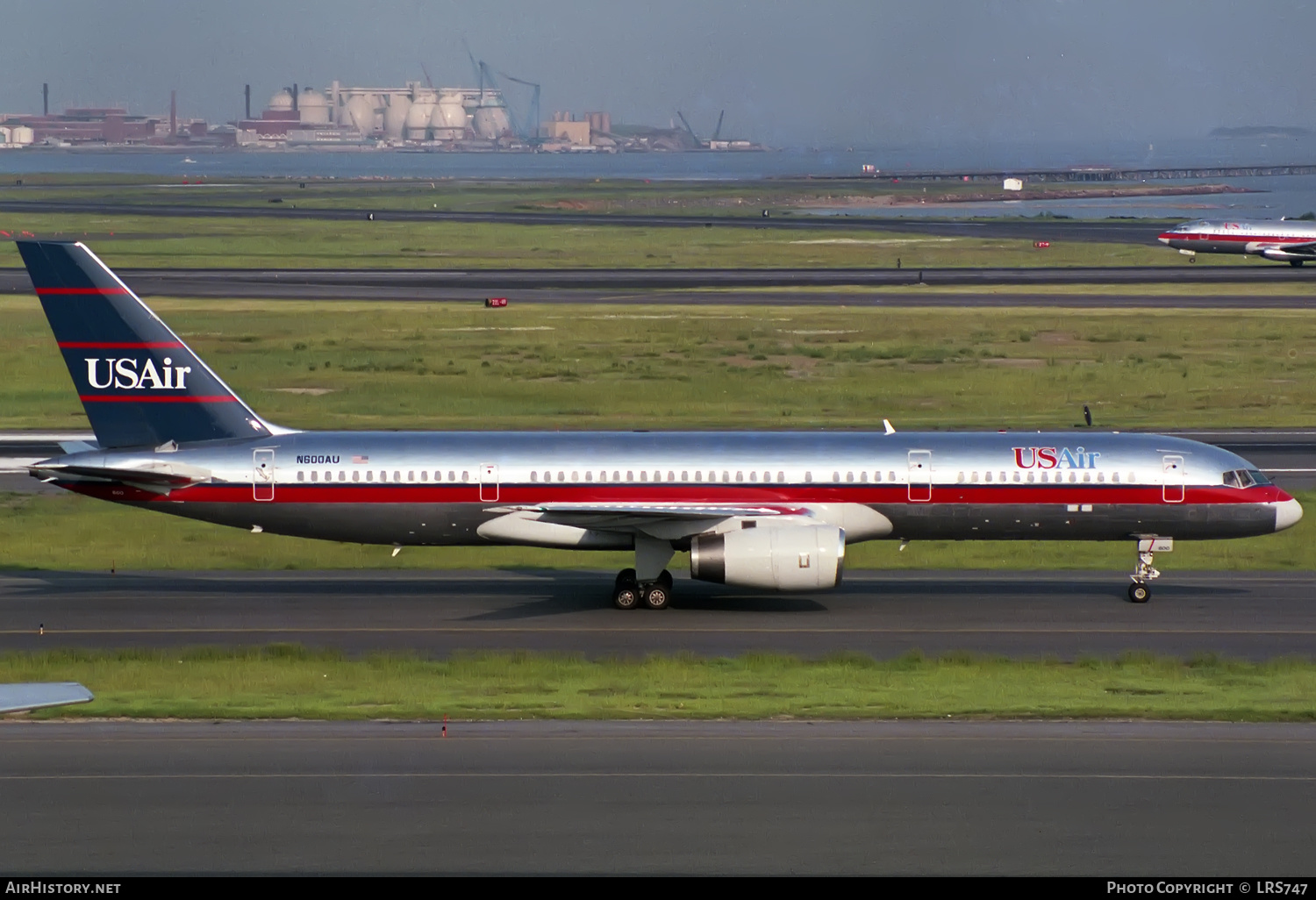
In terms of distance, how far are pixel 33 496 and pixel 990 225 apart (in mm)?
128854

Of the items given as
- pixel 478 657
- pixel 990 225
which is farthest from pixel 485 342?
pixel 990 225

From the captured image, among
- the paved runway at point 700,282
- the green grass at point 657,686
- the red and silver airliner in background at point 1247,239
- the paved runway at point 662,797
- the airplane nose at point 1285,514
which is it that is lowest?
the paved runway at point 662,797

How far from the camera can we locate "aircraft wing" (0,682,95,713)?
52.1ft

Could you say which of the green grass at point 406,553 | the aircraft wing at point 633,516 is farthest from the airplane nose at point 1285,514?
the aircraft wing at point 633,516

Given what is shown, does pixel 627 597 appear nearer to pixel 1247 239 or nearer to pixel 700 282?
pixel 700 282

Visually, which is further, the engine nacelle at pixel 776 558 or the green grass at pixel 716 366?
the green grass at pixel 716 366

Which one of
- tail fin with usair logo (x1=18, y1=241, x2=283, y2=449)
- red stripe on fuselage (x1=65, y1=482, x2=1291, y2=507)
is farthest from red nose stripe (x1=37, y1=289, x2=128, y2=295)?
red stripe on fuselage (x1=65, y1=482, x2=1291, y2=507)

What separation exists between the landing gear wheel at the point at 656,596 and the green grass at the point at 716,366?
24975 millimetres

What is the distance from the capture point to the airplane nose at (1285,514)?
121 ft

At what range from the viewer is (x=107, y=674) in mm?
29281

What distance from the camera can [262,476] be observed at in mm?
35594

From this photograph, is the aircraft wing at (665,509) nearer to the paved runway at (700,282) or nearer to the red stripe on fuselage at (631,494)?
the red stripe on fuselage at (631,494)

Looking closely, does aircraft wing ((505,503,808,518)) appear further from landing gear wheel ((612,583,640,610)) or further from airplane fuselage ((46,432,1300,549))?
landing gear wheel ((612,583,640,610))

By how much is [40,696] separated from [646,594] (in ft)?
68.2
